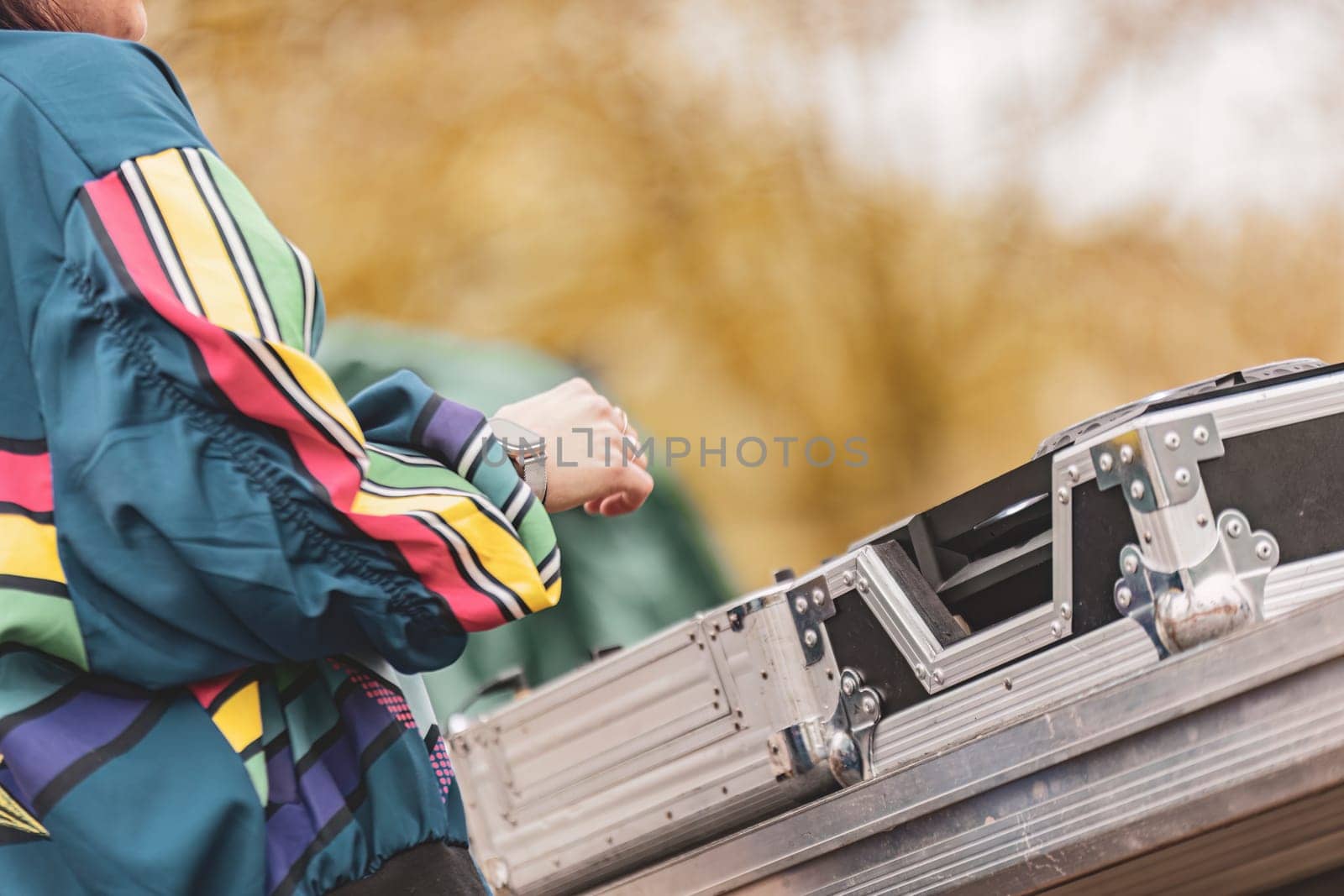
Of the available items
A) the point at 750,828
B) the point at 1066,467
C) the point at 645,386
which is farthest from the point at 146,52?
the point at 645,386

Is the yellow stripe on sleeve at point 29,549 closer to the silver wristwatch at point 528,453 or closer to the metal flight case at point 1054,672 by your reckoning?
the silver wristwatch at point 528,453

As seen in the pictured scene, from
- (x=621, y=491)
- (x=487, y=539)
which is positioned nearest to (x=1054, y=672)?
(x=621, y=491)

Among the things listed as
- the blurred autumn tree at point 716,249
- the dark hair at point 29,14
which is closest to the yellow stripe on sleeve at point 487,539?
the dark hair at point 29,14

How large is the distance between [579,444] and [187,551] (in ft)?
0.72

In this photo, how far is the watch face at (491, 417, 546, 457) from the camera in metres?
0.63

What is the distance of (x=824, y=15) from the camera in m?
3.04

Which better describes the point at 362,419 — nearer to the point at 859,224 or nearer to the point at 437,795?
the point at 437,795

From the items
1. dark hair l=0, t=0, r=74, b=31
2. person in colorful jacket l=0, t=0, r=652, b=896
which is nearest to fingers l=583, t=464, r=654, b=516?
person in colorful jacket l=0, t=0, r=652, b=896

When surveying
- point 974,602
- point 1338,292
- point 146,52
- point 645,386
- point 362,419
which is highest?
point 146,52

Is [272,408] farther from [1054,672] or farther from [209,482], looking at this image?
[1054,672]

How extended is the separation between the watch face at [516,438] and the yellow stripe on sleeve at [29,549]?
211 millimetres

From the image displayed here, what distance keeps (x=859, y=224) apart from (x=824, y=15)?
54cm

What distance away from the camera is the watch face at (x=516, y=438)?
631mm

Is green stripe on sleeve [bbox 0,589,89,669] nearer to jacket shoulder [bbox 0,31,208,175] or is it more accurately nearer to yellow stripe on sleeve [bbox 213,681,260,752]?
yellow stripe on sleeve [bbox 213,681,260,752]
